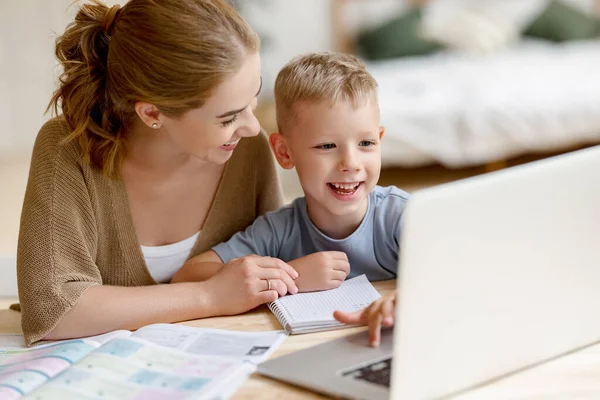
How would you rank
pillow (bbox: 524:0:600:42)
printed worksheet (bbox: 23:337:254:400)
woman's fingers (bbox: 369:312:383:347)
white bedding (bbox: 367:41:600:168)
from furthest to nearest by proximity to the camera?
1. pillow (bbox: 524:0:600:42)
2. white bedding (bbox: 367:41:600:168)
3. woman's fingers (bbox: 369:312:383:347)
4. printed worksheet (bbox: 23:337:254:400)

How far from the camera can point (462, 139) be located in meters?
4.02

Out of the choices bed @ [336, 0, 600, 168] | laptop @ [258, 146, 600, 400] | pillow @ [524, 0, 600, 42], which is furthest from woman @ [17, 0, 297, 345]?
pillow @ [524, 0, 600, 42]

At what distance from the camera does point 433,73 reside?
4.50 meters

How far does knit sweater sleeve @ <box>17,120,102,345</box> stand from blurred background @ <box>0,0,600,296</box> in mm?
1642

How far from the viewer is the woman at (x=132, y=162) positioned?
52.1 inches

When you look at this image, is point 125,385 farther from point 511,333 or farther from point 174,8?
point 174,8

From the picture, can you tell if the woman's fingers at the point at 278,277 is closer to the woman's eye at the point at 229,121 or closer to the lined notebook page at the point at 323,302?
the lined notebook page at the point at 323,302

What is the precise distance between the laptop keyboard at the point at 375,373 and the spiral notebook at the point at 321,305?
0.18m

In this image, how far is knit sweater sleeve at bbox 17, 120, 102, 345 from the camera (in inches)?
51.6

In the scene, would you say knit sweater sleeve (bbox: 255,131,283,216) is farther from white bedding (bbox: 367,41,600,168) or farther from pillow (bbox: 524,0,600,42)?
pillow (bbox: 524,0,600,42)

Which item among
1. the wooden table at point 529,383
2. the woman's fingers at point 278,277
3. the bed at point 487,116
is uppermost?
the bed at point 487,116

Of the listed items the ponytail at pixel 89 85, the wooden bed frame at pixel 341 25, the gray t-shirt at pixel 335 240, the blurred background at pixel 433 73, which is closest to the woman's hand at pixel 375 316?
the gray t-shirt at pixel 335 240

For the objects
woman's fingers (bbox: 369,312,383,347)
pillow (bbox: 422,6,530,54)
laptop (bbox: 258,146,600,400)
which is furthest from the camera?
pillow (bbox: 422,6,530,54)

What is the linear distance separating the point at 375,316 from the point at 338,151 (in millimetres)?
365
